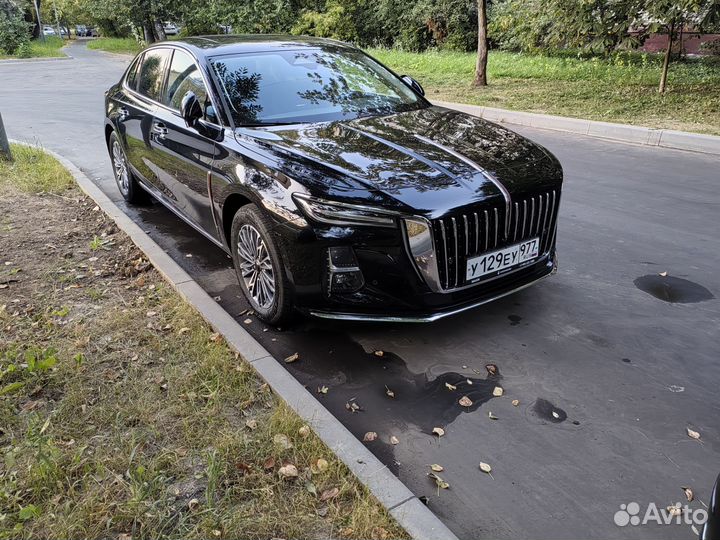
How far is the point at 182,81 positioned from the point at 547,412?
3685mm

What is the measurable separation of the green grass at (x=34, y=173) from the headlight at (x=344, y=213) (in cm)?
483

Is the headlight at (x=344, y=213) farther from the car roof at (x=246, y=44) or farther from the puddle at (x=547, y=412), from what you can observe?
the car roof at (x=246, y=44)

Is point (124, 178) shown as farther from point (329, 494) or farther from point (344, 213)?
point (329, 494)

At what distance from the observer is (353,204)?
10.5 ft

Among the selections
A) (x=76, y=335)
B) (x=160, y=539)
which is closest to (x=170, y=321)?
(x=76, y=335)

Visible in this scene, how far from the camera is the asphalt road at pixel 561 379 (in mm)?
2521

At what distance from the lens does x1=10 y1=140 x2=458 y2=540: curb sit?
230 cm

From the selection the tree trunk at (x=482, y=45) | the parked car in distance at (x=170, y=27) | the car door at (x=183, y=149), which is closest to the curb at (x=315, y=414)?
the car door at (x=183, y=149)

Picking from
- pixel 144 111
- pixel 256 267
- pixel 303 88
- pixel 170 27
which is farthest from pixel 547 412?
pixel 170 27

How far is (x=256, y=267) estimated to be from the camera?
12.6 feet

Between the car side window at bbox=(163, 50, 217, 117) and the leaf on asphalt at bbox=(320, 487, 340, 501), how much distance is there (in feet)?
9.03

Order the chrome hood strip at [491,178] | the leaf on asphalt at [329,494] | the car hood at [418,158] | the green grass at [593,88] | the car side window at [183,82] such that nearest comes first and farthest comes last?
the leaf on asphalt at [329,494] → the car hood at [418,158] → the chrome hood strip at [491,178] → the car side window at [183,82] → the green grass at [593,88]

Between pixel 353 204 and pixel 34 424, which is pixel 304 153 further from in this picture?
pixel 34 424

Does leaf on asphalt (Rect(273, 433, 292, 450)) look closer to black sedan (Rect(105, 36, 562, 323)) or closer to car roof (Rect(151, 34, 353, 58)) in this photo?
black sedan (Rect(105, 36, 562, 323))
